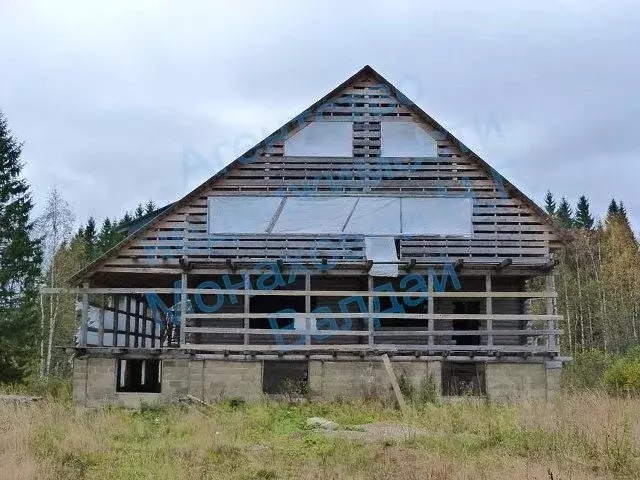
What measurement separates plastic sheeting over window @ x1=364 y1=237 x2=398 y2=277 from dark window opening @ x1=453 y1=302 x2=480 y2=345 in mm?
3762

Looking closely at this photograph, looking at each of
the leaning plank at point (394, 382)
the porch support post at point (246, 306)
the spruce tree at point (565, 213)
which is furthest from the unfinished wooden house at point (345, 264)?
the spruce tree at point (565, 213)

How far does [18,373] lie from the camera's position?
27828mm

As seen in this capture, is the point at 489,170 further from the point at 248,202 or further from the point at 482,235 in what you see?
the point at 248,202

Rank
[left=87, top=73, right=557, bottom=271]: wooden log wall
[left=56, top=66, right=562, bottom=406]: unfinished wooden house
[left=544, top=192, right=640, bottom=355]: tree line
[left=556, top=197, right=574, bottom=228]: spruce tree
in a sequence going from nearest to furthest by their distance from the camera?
1. [left=56, top=66, right=562, bottom=406]: unfinished wooden house
2. [left=87, top=73, right=557, bottom=271]: wooden log wall
3. [left=544, top=192, right=640, bottom=355]: tree line
4. [left=556, top=197, right=574, bottom=228]: spruce tree

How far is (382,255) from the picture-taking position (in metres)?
19.4

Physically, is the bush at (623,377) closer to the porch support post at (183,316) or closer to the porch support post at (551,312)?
the porch support post at (551,312)

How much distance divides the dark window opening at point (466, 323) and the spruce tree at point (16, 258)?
1866 cm

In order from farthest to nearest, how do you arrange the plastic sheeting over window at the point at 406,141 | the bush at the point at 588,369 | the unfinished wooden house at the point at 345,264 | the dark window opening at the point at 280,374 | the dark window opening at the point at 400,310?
the bush at the point at 588,369 < the dark window opening at the point at 280,374 < the dark window opening at the point at 400,310 < the plastic sheeting over window at the point at 406,141 < the unfinished wooden house at the point at 345,264

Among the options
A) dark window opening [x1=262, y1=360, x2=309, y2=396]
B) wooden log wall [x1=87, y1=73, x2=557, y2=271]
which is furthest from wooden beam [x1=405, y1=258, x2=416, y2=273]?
dark window opening [x1=262, y1=360, x2=309, y2=396]

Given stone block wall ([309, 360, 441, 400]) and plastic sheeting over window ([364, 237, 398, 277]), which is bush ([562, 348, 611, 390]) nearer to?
stone block wall ([309, 360, 441, 400])

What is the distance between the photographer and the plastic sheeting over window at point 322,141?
20672 millimetres

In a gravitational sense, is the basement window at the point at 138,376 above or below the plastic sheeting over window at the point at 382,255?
below

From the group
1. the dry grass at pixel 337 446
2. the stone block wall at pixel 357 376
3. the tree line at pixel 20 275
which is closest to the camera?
the dry grass at pixel 337 446

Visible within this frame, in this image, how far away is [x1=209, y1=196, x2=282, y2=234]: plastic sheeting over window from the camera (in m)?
20.0
